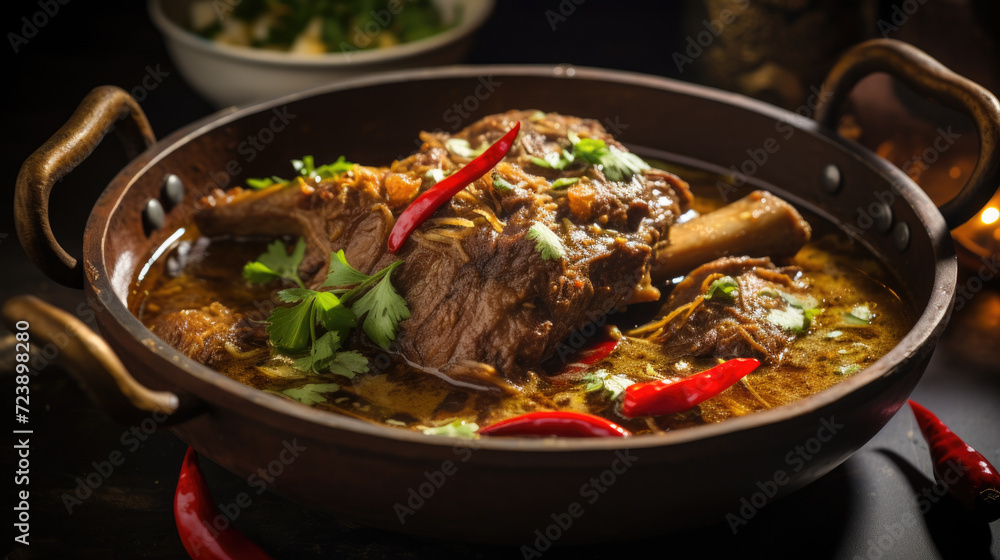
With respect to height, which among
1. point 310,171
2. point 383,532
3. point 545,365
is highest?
point 310,171

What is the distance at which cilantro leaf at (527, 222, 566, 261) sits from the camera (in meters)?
2.67

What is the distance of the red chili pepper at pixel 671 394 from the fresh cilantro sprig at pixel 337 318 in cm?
75

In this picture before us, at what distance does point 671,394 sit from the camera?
253 centimetres

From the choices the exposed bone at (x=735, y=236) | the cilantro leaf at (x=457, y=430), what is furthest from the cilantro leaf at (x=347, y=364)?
the exposed bone at (x=735, y=236)

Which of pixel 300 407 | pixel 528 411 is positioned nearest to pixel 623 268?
pixel 528 411

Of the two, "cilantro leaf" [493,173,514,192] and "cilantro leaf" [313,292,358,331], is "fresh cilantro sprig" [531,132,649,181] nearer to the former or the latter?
"cilantro leaf" [493,173,514,192]

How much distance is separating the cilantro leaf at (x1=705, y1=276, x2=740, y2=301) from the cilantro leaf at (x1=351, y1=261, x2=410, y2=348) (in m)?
1.03

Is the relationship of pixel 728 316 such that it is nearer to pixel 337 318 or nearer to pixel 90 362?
pixel 337 318

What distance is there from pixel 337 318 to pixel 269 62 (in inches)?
80.4

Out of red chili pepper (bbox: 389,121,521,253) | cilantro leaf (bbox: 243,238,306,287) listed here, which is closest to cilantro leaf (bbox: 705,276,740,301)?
red chili pepper (bbox: 389,121,521,253)

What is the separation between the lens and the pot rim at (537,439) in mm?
1972

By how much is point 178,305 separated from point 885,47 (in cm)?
276

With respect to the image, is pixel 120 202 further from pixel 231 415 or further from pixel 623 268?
pixel 623 268

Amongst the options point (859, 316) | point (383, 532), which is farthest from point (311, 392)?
point (859, 316)
